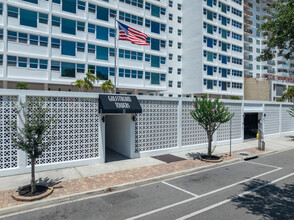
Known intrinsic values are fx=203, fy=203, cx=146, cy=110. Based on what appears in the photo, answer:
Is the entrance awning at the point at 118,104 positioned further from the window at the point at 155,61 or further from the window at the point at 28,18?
the window at the point at 155,61

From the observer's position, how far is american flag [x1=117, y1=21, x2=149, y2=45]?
17.4m

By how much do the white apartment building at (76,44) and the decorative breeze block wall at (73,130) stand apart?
17441 mm

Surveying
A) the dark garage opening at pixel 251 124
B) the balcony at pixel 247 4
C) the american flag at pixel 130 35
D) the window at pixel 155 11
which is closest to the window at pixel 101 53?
the window at pixel 155 11

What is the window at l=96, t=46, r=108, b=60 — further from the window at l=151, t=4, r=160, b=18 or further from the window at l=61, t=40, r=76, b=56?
the window at l=151, t=4, r=160, b=18

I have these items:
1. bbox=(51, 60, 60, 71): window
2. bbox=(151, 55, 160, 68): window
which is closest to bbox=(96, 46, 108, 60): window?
bbox=(51, 60, 60, 71): window

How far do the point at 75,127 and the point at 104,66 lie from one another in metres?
20.2

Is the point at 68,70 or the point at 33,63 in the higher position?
the point at 33,63

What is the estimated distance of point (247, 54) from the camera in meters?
60.8

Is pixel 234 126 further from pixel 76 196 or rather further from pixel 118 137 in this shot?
pixel 76 196

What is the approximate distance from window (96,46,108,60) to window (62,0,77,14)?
5.88 meters

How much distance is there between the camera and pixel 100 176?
1058 cm

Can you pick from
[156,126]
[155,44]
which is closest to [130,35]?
[156,126]

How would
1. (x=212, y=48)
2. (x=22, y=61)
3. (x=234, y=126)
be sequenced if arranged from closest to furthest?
1. (x=234, y=126)
2. (x=22, y=61)
3. (x=212, y=48)

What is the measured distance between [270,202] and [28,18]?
30811mm
